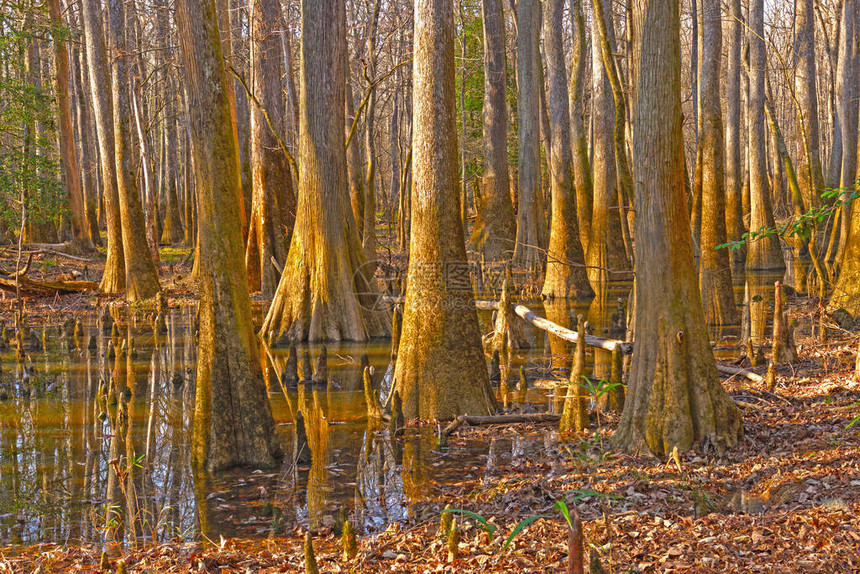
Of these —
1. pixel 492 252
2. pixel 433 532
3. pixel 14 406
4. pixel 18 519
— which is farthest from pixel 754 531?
pixel 492 252

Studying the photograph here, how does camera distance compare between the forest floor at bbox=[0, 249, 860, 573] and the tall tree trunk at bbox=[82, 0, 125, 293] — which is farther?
the tall tree trunk at bbox=[82, 0, 125, 293]

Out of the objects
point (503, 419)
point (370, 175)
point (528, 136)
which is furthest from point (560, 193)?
point (503, 419)

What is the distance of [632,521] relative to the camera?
4.50 meters

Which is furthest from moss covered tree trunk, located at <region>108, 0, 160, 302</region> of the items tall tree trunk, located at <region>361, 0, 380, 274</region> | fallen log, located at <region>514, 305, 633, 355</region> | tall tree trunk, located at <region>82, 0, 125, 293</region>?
fallen log, located at <region>514, 305, 633, 355</region>

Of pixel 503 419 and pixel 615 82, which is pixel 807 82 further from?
pixel 503 419

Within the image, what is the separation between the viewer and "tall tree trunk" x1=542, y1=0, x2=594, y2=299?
16.1m

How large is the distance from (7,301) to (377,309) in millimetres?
8439

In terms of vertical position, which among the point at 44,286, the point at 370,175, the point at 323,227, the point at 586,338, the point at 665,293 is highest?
the point at 370,175

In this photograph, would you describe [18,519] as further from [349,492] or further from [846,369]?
[846,369]

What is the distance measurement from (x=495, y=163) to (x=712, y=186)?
9.26 metres

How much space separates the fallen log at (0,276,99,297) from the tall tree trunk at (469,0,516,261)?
10.1m

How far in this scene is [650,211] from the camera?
5949mm

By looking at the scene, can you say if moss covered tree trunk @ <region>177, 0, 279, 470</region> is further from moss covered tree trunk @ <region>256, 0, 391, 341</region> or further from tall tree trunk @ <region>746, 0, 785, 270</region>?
tall tree trunk @ <region>746, 0, 785, 270</region>

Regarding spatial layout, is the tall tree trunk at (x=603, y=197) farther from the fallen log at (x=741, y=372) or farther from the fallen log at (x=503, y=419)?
the fallen log at (x=503, y=419)
